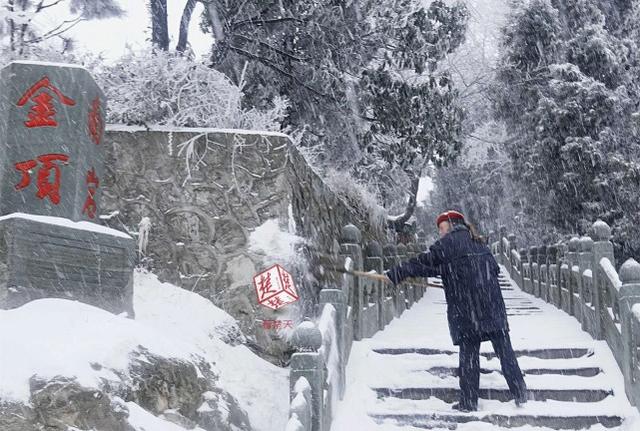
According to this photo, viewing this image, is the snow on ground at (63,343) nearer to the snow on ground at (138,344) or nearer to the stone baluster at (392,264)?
the snow on ground at (138,344)

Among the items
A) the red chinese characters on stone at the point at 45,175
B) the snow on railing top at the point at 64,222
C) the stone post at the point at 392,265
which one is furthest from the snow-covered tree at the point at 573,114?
the red chinese characters on stone at the point at 45,175

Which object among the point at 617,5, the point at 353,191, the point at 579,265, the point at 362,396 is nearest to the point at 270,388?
the point at 362,396

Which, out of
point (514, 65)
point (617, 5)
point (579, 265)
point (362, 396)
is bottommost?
point (362, 396)

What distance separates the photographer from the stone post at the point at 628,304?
240 inches

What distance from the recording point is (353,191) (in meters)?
12.9

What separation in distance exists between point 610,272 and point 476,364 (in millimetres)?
2201

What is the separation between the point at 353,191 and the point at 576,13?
7.98m

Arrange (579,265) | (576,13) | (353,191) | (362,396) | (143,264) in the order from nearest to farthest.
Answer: (362,396)
(143,264)
(579,265)
(353,191)
(576,13)

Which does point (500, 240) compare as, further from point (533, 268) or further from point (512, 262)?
point (533, 268)

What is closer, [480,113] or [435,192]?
A: [480,113]

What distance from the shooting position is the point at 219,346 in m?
7.12

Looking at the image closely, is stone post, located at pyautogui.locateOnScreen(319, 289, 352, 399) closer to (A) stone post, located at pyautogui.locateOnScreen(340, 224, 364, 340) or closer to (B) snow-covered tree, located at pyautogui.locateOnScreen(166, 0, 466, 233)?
(A) stone post, located at pyautogui.locateOnScreen(340, 224, 364, 340)

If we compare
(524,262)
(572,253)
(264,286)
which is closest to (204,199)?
(264,286)

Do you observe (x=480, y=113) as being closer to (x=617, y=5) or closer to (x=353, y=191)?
(x=617, y=5)
